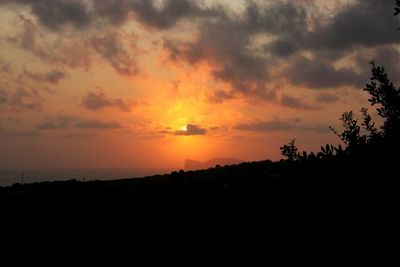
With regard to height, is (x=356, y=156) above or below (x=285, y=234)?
above

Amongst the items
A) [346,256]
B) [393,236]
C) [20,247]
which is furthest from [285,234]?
[20,247]

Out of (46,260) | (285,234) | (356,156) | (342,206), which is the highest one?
(356,156)

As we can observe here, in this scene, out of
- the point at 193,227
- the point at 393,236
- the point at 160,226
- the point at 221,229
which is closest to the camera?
the point at 393,236

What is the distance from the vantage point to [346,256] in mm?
11438

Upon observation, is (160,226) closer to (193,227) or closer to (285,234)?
(193,227)

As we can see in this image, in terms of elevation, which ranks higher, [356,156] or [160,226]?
[356,156]

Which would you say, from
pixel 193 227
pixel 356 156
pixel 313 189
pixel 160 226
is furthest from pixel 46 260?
pixel 356 156

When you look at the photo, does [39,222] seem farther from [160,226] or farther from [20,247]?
[160,226]

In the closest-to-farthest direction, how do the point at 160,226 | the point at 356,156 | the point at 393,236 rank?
1. the point at 393,236
2. the point at 356,156
3. the point at 160,226

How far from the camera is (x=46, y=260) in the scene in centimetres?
1862

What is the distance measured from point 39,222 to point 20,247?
11.2ft

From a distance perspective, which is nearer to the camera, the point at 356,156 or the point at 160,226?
the point at 356,156

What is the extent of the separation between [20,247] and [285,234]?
13080mm

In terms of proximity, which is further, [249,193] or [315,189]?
[249,193]
